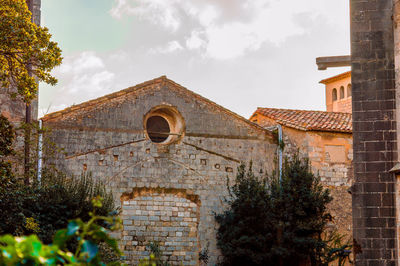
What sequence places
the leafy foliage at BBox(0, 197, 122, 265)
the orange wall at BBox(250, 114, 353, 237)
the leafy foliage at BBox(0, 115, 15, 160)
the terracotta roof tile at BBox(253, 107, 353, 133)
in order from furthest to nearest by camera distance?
the terracotta roof tile at BBox(253, 107, 353, 133)
the orange wall at BBox(250, 114, 353, 237)
the leafy foliage at BBox(0, 115, 15, 160)
the leafy foliage at BBox(0, 197, 122, 265)

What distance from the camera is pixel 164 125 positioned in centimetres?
2002

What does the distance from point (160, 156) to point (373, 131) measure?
8.04 meters

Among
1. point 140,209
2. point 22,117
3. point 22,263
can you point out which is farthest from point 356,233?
point 22,263

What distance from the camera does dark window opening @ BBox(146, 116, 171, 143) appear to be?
19750 millimetres

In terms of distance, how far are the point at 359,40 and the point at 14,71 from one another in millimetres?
7612

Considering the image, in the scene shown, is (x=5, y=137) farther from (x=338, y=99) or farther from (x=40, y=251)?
(x=338, y=99)

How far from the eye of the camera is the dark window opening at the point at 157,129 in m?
19.8

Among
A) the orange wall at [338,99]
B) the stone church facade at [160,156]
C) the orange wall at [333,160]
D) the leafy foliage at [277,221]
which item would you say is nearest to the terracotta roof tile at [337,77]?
the orange wall at [338,99]

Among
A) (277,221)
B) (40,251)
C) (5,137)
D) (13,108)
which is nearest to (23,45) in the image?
(5,137)

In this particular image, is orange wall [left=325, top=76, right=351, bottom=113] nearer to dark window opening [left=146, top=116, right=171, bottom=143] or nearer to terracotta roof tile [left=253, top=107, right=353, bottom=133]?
terracotta roof tile [left=253, top=107, right=353, bottom=133]

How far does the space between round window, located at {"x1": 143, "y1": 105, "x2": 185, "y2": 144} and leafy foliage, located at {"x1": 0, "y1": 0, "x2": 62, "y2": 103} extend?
6.88 m

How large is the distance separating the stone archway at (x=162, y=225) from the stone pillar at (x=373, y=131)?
729 cm

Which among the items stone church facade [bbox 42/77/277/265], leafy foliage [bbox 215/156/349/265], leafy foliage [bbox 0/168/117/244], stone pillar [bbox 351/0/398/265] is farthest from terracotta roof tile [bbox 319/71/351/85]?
stone pillar [bbox 351/0/398/265]

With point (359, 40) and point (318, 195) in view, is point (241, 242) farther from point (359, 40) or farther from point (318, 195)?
point (359, 40)
